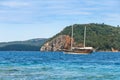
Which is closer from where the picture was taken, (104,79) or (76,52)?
(104,79)

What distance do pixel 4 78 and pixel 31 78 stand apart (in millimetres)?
3183

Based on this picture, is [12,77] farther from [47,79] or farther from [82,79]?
[82,79]

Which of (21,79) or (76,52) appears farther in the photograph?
(76,52)

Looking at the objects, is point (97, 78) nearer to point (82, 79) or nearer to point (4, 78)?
point (82, 79)

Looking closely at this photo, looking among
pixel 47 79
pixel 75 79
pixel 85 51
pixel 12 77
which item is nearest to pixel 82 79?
pixel 75 79

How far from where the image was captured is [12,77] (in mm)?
53188

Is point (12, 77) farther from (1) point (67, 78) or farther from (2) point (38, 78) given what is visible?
(1) point (67, 78)

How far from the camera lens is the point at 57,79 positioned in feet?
169

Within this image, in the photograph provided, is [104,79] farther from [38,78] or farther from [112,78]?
[38,78]

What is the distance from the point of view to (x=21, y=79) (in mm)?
50594

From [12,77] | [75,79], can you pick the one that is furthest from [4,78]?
[75,79]

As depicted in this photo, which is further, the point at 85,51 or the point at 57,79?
the point at 85,51

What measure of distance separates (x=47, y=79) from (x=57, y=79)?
1.18 m

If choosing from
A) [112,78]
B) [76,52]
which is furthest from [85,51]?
[112,78]
